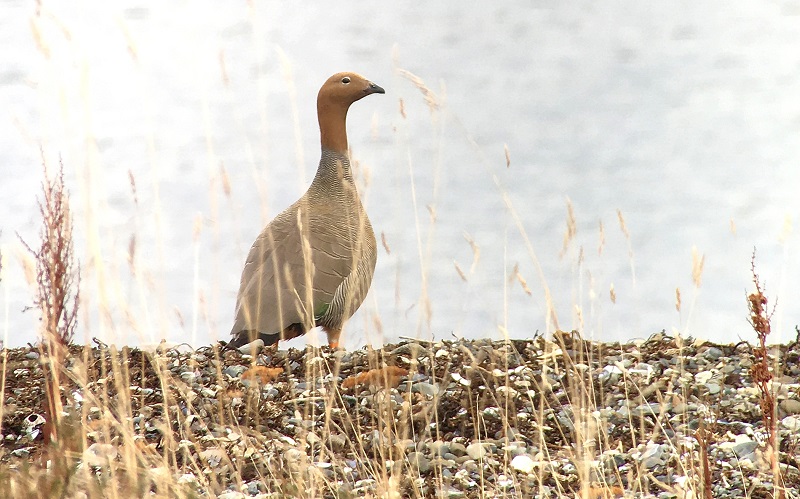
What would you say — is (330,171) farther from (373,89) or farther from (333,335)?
(333,335)

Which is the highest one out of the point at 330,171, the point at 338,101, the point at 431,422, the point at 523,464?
the point at 338,101

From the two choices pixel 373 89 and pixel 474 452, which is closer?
pixel 474 452

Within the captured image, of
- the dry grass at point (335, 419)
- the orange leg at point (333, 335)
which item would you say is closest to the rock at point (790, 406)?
the dry grass at point (335, 419)

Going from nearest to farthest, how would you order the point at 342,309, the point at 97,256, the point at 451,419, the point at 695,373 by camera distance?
1. the point at 97,256
2. the point at 451,419
3. the point at 695,373
4. the point at 342,309

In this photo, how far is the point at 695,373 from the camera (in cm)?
538

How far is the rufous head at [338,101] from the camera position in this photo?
288 inches

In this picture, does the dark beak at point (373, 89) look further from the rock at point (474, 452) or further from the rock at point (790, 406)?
the rock at point (790, 406)

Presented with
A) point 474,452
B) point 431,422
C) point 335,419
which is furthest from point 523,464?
point 335,419

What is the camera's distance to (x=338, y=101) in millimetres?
7387

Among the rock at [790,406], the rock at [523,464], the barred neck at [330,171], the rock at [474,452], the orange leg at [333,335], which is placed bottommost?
the rock at [523,464]

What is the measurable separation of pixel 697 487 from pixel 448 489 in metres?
1.03

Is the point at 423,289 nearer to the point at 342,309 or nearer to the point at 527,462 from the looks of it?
the point at 527,462

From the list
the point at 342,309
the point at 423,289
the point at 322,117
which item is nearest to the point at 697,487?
the point at 423,289

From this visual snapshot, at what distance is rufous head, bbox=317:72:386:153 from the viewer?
7.32 metres
